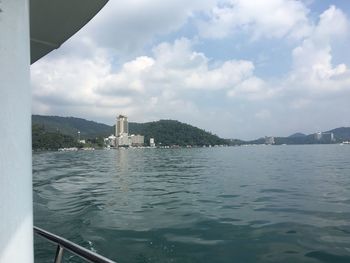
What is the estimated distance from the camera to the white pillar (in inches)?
71.0

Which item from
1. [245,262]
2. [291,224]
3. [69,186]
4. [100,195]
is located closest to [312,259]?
[245,262]

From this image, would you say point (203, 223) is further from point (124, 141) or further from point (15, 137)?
point (124, 141)

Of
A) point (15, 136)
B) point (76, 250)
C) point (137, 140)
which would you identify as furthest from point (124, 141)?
point (15, 136)

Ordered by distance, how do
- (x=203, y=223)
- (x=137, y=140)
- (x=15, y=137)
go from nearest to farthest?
1. (x=15, y=137)
2. (x=203, y=223)
3. (x=137, y=140)

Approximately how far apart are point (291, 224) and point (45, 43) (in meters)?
11.5

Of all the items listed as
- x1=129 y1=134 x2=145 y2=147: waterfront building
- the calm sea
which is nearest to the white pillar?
the calm sea

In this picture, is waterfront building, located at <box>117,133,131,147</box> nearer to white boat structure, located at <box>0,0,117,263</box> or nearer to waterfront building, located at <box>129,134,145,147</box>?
waterfront building, located at <box>129,134,145,147</box>

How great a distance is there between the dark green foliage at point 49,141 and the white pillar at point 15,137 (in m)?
130

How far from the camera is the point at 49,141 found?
140125 mm

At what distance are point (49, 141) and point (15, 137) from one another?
14489cm

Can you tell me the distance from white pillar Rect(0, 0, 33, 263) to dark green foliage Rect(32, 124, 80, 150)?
426 feet

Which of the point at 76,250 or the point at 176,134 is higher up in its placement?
the point at 176,134

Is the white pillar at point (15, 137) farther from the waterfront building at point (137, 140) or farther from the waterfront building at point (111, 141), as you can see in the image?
the waterfront building at point (111, 141)

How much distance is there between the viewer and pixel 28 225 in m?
1.92
